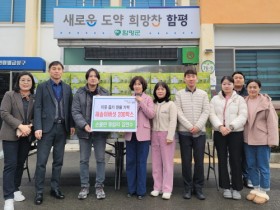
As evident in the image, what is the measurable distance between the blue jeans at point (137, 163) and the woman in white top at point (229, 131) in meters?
1.18

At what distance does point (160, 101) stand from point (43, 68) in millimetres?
8734

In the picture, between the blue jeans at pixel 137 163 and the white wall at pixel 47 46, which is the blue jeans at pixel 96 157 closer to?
the blue jeans at pixel 137 163

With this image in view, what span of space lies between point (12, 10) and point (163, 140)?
13.8 meters

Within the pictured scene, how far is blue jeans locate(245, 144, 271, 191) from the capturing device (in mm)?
4738

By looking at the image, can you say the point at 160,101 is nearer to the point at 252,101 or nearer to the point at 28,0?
the point at 252,101

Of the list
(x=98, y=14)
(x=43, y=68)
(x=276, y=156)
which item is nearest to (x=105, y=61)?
(x=98, y=14)

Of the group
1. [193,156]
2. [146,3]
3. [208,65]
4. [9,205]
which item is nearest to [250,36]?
[208,65]

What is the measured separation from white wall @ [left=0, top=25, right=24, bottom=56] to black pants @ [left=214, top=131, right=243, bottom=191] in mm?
13177

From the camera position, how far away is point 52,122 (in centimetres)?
468

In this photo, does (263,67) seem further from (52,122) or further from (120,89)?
(52,122)

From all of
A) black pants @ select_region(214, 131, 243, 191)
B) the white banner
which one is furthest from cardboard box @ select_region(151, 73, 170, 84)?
the white banner

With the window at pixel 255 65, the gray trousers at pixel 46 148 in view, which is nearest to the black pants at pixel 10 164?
the gray trousers at pixel 46 148

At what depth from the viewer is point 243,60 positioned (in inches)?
393

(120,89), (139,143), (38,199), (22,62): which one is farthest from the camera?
(22,62)
